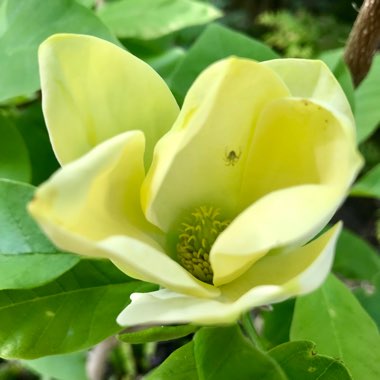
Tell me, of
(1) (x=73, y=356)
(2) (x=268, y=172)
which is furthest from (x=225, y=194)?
(1) (x=73, y=356)

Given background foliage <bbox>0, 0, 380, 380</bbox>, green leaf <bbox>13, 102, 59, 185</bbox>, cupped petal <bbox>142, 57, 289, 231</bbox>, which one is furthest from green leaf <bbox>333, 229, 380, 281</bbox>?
cupped petal <bbox>142, 57, 289, 231</bbox>

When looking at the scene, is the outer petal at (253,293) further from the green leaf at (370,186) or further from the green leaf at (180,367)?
the green leaf at (370,186)

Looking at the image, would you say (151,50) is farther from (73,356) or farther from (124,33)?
(73,356)

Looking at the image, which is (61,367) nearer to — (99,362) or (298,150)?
(99,362)

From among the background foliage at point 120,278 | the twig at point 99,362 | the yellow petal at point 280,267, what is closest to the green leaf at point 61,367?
the background foliage at point 120,278

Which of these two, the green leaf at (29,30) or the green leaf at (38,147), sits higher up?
the green leaf at (29,30)

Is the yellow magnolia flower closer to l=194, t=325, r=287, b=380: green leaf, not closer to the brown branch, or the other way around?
l=194, t=325, r=287, b=380: green leaf
